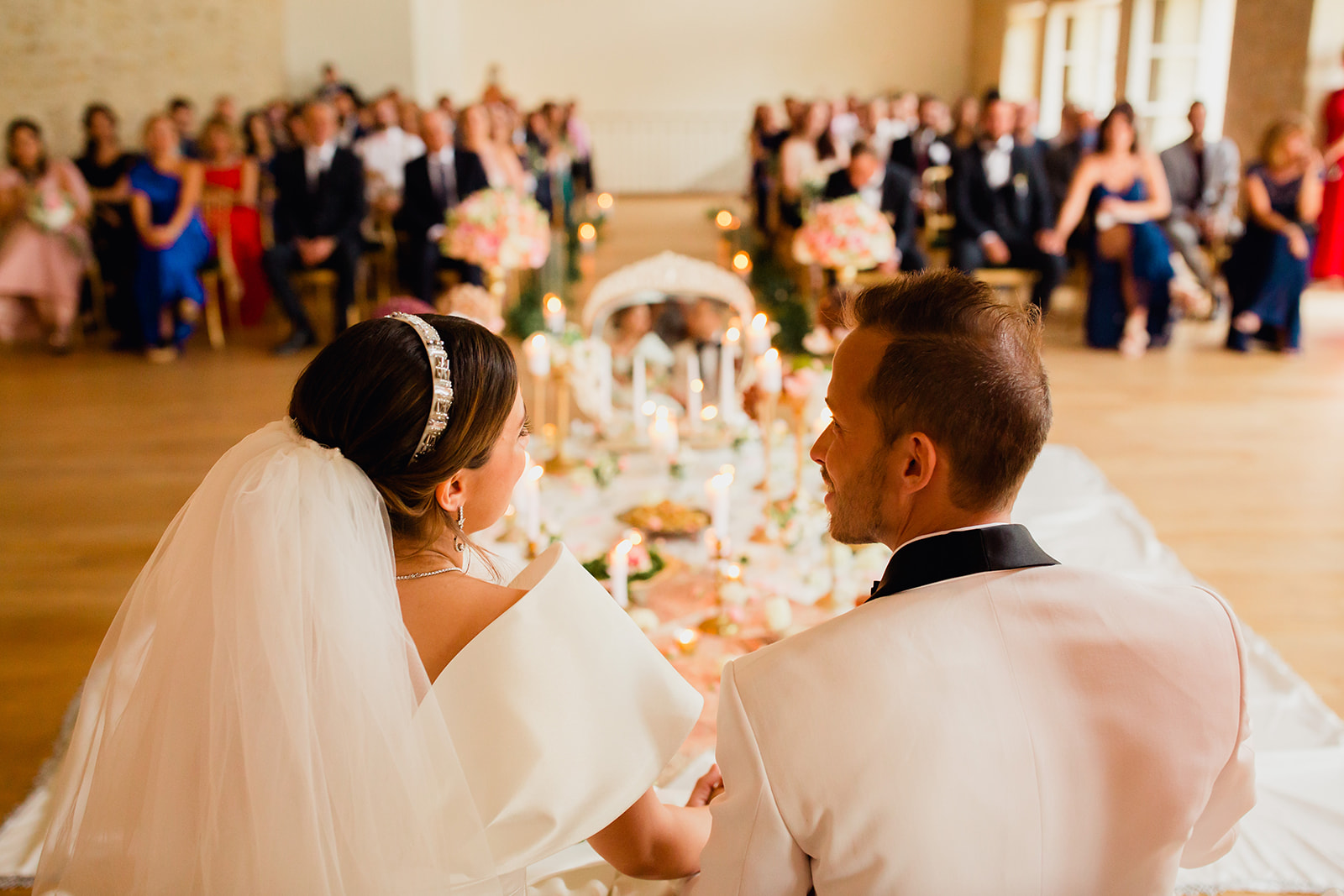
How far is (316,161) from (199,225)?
973 mm

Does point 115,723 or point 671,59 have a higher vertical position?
point 671,59

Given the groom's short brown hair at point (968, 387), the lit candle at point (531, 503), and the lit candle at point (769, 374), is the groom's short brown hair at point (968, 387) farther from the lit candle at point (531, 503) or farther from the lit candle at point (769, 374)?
the lit candle at point (769, 374)

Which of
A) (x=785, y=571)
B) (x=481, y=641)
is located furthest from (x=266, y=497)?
(x=785, y=571)

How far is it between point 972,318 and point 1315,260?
9687 mm

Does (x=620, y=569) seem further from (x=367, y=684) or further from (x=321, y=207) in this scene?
(x=321, y=207)

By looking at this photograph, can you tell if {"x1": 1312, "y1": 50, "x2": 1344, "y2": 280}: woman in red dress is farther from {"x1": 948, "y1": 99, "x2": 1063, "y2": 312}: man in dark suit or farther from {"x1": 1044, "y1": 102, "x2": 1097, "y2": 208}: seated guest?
{"x1": 948, "y1": 99, "x2": 1063, "y2": 312}: man in dark suit

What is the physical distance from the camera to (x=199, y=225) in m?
8.00

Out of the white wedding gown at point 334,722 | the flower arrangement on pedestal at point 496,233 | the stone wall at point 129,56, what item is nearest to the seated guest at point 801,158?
the flower arrangement on pedestal at point 496,233

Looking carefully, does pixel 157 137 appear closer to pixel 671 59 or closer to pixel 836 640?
pixel 836 640

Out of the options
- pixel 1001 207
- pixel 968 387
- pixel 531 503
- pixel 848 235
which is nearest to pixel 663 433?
pixel 531 503

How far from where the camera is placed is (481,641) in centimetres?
142

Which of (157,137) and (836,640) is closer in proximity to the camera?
(836,640)

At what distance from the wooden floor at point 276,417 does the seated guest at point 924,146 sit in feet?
7.82

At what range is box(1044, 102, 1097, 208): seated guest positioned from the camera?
29.6 feet
